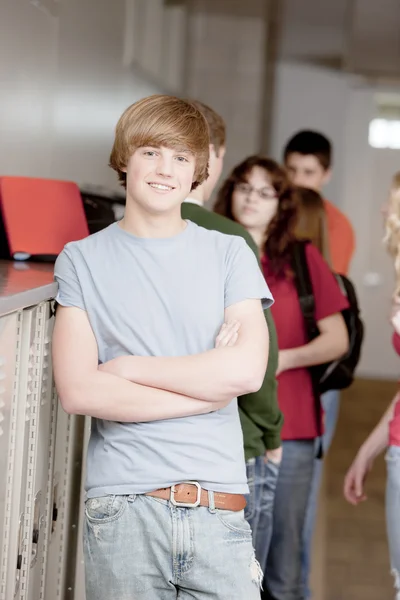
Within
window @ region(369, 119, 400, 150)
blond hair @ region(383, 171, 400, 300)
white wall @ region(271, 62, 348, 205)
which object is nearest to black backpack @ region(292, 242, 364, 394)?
blond hair @ region(383, 171, 400, 300)

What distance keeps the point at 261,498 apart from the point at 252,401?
1.38 feet

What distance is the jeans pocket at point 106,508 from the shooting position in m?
1.53

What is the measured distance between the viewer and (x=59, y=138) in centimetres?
313

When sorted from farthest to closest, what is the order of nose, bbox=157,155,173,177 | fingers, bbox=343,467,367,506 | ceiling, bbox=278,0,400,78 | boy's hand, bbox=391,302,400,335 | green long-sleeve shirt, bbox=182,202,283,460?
ceiling, bbox=278,0,400,78 → fingers, bbox=343,467,367,506 → boy's hand, bbox=391,302,400,335 → green long-sleeve shirt, bbox=182,202,283,460 → nose, bbox=157,155,173,177

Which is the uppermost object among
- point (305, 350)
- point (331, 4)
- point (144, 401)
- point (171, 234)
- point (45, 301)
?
point (331, 4)

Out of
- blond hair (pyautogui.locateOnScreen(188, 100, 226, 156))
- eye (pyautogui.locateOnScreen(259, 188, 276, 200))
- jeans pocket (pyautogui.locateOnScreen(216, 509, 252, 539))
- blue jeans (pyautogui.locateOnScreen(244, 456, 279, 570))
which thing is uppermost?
blond hair (pyautogui.locateOnScreen(188, 100, 226, 156))

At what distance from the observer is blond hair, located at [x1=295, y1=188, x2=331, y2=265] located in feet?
10.7

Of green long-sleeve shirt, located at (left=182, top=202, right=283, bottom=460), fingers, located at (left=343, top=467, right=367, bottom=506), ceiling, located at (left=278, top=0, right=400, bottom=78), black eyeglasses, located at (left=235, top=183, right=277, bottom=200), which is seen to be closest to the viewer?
green long-sleeve shirt, located at (left=182, top=202, right=283, bottom=460)

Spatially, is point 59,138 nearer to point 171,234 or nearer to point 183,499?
point 171,234

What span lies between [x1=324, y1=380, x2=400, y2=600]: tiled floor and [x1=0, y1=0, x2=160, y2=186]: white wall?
1.89 meters

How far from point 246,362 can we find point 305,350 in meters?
1.16

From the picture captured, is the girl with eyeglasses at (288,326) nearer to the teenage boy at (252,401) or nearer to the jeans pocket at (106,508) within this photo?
the teenage boy at (252,401)

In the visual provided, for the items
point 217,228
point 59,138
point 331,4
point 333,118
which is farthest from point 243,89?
point 217,228

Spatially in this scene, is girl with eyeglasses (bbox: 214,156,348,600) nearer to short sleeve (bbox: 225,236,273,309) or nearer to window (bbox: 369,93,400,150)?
short sleeve (bbox: 225,236,273,309)
